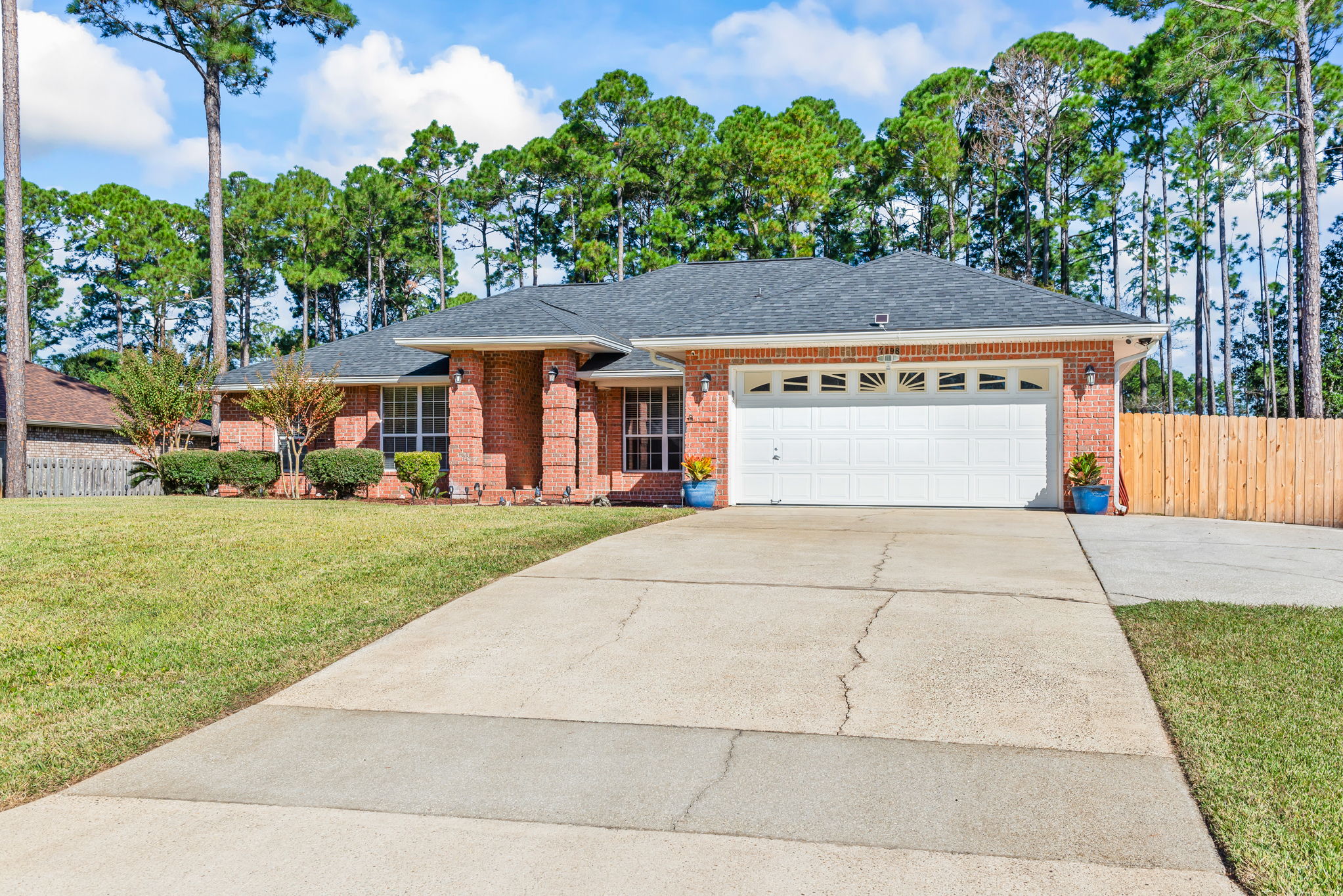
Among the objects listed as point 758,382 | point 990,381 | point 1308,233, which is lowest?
point 990,381

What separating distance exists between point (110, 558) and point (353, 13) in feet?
81.7

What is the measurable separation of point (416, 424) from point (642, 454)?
17.5 feet

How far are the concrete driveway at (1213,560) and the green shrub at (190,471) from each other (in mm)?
17054

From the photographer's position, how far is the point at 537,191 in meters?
40.7

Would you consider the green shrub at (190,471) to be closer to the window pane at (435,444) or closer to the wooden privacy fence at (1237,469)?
the window pane at (435,444)

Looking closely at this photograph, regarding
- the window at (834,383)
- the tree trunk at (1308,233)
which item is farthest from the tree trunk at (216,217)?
the tree trunk at (1308,233)

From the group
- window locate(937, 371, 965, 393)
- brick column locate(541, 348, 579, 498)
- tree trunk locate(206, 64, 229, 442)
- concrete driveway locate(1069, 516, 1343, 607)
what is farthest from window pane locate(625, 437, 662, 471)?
tree trunk locate(206, 64, 229, 442)

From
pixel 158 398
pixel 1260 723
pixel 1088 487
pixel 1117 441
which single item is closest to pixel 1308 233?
pixel 1117 441

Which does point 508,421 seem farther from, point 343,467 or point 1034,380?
point 1034,380

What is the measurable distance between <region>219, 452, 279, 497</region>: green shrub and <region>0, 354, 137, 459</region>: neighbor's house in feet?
22.1

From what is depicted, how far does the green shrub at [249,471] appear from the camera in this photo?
18.9 meters

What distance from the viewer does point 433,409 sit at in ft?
63.9

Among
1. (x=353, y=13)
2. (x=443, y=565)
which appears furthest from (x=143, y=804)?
(x=353, y=13)

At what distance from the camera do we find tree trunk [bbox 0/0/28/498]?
20.7 meters
